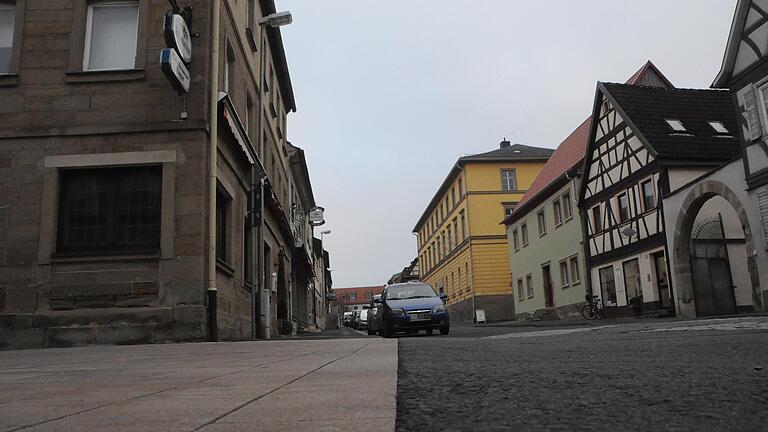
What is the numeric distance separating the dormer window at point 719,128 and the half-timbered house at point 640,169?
0.07m

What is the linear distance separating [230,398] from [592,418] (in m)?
1.42

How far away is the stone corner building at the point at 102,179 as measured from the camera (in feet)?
35.6

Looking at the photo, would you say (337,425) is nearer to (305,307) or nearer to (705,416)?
(705,416)

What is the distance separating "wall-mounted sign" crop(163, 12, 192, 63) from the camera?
Answer: 34.8 feet

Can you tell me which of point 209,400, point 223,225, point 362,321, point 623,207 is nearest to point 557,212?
point 623,207

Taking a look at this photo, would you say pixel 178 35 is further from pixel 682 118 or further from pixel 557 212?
pixel 557 212

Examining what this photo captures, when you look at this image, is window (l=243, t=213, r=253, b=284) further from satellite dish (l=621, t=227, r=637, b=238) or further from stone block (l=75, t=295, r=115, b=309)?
satellite dish (l=621, t=227, r=637, b=238)

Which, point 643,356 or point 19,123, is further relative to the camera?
point 19,123

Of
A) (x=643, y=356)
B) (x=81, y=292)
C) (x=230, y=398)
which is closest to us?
(x=230, y=398)

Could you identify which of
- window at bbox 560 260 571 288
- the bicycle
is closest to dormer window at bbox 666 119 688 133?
the bicycle

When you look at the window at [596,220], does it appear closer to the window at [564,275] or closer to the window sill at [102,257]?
the window at [564,275]

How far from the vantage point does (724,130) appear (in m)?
22.3

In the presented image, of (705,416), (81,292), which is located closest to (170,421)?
(705,416)

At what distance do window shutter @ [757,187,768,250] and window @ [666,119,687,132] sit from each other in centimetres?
610
